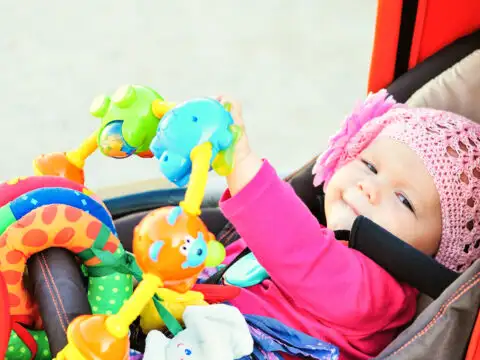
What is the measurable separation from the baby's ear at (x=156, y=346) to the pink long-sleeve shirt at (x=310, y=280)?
136mm

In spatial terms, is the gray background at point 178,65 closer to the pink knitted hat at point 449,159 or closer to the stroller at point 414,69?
the stroller at point 414,69

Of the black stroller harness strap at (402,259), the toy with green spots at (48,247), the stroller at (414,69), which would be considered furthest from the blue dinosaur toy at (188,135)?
the stroller at (414,69)

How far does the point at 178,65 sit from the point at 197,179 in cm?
135

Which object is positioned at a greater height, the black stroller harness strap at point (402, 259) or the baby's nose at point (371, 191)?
the baby's nose at point (371, 191)

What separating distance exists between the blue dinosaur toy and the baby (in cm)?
8

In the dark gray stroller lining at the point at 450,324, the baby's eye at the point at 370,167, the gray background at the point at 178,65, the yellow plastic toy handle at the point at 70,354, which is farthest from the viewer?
the gray background at the point at 178,65

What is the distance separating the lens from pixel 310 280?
77cm

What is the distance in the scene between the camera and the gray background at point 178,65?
1.69 m

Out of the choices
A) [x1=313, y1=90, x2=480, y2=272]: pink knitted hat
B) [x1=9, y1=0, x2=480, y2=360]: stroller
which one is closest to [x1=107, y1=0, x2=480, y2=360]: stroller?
[x1=9, y1=0, x2=480, y2=360]: stroller

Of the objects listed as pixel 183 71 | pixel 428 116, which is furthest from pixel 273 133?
pixel 428 116

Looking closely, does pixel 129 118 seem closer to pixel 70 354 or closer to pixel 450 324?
pixel 70 354

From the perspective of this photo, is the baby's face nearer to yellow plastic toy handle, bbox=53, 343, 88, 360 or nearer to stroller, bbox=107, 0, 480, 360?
stroller, bbox=107, 0, 480, 360

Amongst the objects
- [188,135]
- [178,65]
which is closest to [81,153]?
[188,135]

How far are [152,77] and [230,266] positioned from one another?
3.36ft
